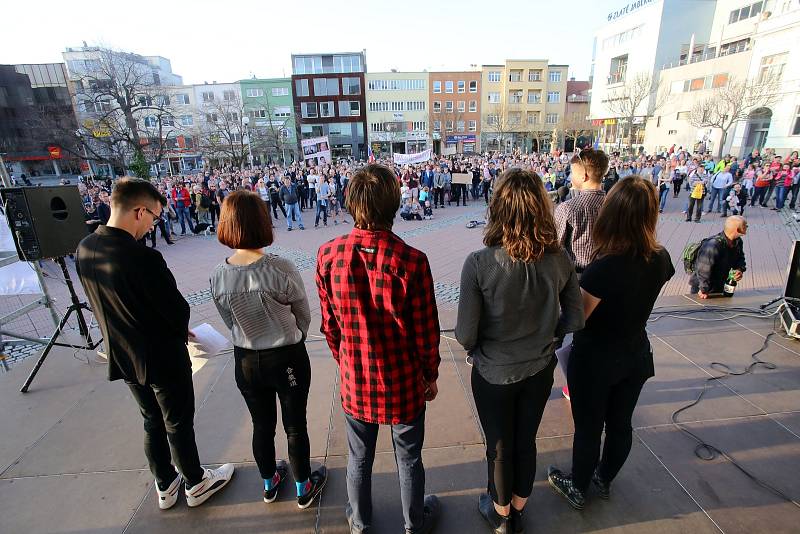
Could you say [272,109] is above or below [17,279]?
above

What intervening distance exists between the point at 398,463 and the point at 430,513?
21.7 inches

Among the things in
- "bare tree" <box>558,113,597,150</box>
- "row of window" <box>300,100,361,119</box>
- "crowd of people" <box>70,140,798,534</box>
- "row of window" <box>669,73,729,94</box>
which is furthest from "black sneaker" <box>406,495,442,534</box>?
"row of window" <box>300,100,361,119</box>

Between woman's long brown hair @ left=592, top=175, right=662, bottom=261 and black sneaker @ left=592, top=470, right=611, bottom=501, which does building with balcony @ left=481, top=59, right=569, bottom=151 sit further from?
black sneaker @ left=592, top=470, right=611, bottom=501

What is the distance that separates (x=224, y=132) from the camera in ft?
142

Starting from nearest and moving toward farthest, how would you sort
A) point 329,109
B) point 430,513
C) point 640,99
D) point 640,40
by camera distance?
point 430,513
point 640,99
point 640,40
point 329,109

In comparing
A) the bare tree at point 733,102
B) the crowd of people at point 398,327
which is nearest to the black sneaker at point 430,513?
the crowd of people at point 398,327

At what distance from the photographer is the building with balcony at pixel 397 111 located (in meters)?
52.2

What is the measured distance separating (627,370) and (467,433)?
4.49 ft

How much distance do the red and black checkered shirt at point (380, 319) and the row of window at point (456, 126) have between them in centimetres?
5516

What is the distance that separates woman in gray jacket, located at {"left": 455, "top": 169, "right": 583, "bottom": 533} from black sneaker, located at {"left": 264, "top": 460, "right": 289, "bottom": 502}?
1355 mm

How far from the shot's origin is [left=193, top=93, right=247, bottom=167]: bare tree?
126ft

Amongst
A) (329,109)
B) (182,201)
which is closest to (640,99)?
(329,109)

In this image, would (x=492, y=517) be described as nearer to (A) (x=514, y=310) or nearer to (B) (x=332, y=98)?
(A) (x=514, y=310)

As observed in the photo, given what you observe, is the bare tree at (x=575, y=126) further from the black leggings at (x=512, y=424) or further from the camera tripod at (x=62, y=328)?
the black leggings at (x=512, y=424)
